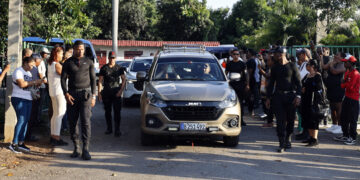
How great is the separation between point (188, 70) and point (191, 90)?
1208 millimetres

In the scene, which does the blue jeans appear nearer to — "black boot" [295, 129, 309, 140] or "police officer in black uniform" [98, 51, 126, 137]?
"police officer in black uniform" [98, 51, 126, 137]

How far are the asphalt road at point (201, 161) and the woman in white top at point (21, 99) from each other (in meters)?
0.71

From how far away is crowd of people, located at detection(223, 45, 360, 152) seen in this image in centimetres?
808

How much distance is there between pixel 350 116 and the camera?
902cm

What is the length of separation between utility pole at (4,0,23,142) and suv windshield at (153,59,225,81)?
2773mm

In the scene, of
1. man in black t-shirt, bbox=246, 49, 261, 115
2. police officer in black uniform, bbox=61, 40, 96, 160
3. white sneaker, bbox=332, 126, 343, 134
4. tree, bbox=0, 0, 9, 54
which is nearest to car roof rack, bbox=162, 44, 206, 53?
man in black t-shirt, bbox=246, 49, 261, 115

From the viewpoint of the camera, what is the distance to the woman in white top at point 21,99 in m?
7.60

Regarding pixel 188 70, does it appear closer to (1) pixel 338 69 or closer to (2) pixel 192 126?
(2) pixel 192 126

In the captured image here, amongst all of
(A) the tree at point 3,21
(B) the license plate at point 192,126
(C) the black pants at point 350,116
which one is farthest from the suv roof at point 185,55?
(A) the tree at point 3,21

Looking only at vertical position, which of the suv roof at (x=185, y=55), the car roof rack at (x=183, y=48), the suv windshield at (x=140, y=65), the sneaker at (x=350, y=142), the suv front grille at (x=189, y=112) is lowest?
the sneaker at (x=350, y=142)

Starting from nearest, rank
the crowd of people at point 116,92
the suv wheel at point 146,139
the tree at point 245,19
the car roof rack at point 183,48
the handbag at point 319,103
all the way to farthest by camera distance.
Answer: the crowd of people at point 116,92 < the suv wheel at point 146,139 < the handbag at point 319,103 < the car roof rack at point 183,48 < the tree at point 245,19

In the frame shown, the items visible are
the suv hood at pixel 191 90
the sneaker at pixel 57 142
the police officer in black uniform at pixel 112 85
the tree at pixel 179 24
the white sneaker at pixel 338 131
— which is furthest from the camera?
the tree at pixel 179 24

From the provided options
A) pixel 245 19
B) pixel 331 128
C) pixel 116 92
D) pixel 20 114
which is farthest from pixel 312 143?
pixel 245 19

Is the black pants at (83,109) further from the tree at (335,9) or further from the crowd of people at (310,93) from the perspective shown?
the tree at (335,9)
